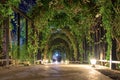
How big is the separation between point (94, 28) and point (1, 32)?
33.2ft

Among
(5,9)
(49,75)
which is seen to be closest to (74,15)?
(5,9)

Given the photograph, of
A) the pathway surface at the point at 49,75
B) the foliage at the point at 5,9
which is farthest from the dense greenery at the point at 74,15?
the pathway surface at the point at 49,75

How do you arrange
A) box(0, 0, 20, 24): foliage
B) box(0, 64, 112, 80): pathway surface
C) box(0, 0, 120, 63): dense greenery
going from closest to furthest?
1. box(0, 64, 112, 80): pathway surface
2. box(0, 0, 120, 63): dense greenery
3. box(0, 0, 20, 24): foliage

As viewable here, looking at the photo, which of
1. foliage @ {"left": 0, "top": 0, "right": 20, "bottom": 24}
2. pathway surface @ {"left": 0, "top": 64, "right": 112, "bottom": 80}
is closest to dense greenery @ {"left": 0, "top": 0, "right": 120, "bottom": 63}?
foliage @ {"left": 0, "top": 0, "right": 20, "bottom": 24}

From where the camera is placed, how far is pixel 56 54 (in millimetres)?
84062

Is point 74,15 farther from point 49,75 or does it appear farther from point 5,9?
point 49,75

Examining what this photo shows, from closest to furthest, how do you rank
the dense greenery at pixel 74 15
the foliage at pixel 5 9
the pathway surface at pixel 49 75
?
the pathway surface at pixel 49 75 < the dense greenery at pixel 74 15 < the foliage at pixel 5 9

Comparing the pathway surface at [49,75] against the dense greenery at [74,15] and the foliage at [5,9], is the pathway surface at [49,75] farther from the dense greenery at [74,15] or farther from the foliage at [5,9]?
the foliage at [5,9]

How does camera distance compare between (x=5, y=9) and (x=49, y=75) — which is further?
(x=5, y=9)

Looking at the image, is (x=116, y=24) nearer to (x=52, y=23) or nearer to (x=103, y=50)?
(x=103, y=50)

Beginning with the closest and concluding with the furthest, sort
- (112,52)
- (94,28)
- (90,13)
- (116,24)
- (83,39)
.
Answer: (116,24) → (112,52) → (90,13) → (94,28) → (83,39)

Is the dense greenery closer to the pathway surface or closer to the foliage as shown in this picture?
the foliage

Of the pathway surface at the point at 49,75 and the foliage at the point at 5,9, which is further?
the foliage at the point at 5,9

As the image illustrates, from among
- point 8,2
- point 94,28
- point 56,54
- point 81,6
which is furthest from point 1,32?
point 56,54
